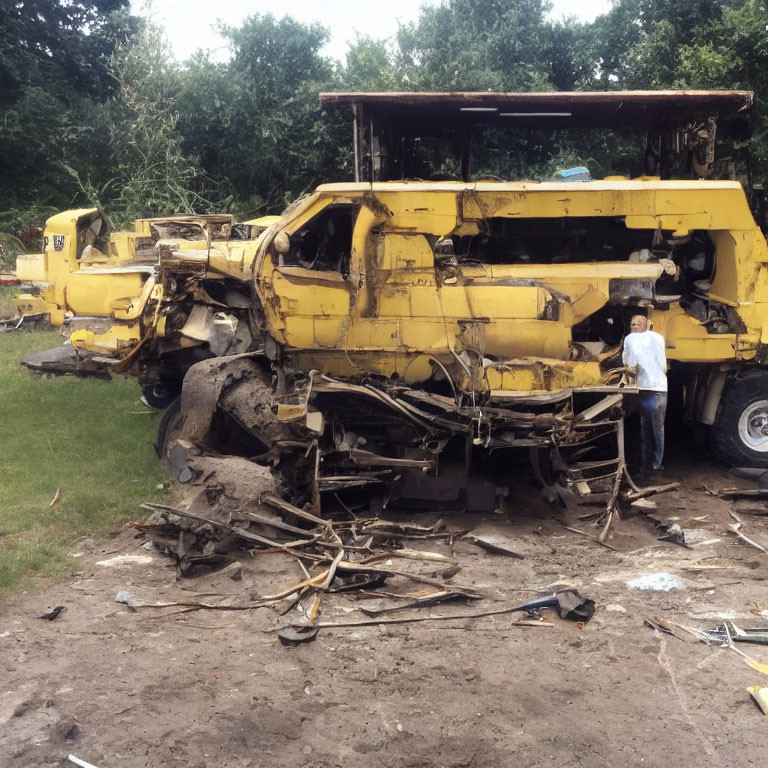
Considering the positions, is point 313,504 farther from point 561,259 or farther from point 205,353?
point 561,259

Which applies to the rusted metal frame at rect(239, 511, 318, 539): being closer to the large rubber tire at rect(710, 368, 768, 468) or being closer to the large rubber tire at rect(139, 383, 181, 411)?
the large rubber tire at rect(139, 383, 181, 411)

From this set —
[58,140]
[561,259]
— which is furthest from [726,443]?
[58,140]

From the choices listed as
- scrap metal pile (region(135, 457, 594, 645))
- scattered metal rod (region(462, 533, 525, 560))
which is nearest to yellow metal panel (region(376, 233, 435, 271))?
scrap metal pile (region(135, 457, 594, 645))

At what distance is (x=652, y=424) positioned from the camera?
740 cm

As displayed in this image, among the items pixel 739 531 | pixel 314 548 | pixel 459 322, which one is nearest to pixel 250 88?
pixel 459 322

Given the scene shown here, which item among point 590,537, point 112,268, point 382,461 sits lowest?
point 590,537

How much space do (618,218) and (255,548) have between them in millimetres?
4080

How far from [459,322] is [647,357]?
5.21 feet

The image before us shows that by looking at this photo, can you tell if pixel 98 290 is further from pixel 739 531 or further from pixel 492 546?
pixel 739 531

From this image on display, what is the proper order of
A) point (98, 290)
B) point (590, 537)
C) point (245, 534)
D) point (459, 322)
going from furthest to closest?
point (98, 290), point (459, 322), point (590, 537), point (245, 534)

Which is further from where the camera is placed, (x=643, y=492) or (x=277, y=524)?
(x=643, y=492)

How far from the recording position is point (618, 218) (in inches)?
283

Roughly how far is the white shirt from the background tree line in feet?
38.8

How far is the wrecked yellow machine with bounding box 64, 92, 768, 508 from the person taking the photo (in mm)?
6645
